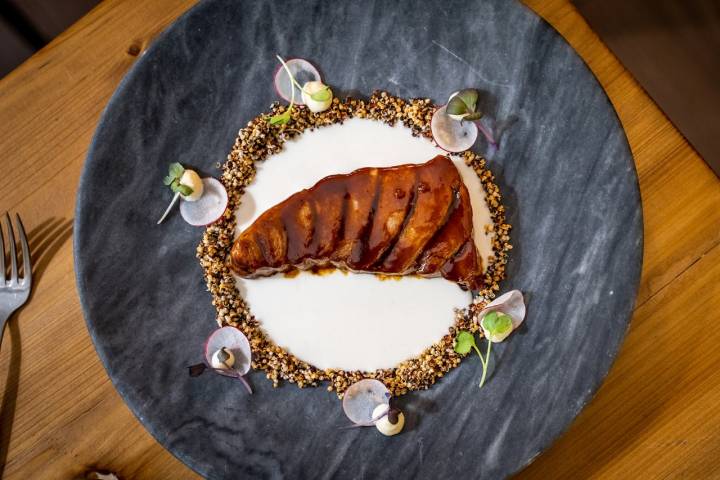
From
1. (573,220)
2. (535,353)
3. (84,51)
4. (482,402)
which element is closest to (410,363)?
(482,402)

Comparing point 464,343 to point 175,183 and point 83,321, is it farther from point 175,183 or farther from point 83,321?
point 83,321

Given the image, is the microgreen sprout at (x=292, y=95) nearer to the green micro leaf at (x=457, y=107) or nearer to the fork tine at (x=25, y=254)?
the green micro leaf at (x=457, y=107)

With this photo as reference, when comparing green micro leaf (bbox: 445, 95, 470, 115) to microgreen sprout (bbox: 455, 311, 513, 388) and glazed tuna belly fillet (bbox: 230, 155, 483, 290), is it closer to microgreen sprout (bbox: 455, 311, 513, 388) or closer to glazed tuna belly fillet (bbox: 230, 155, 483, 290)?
glazed tuna belly fillet (bbox: 230, 155, 483, 290)

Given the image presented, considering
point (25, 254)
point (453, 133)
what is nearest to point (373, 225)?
point (453, 133)

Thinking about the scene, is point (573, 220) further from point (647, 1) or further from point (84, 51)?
point (84, 51)

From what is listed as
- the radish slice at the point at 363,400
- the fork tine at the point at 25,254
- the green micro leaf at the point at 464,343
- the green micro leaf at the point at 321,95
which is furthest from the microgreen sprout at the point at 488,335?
the fork tine at the point at 25,254

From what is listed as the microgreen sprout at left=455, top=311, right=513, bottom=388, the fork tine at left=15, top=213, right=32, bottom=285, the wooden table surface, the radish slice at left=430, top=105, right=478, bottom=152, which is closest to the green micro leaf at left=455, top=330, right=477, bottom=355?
the microgreen sprout at left=455, top=311, right=513, bottom=388
